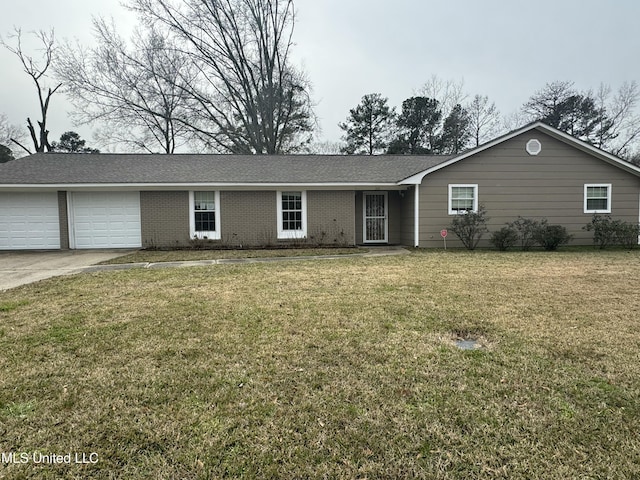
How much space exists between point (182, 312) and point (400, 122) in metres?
28.9

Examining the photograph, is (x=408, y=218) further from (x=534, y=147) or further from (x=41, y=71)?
(x=41, y=71)

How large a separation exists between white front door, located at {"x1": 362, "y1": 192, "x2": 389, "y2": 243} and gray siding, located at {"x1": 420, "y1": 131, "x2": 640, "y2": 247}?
212 centimetres

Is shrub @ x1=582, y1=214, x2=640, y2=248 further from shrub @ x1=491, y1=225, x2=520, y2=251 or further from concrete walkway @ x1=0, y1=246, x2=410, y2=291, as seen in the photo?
concrete walkway @ x1=0, y1=246, x2=410, y2=291

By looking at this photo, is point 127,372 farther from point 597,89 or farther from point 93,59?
point 597,89

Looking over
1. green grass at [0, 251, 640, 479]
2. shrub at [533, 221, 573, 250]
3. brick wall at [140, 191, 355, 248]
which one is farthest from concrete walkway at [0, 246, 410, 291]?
shrub at [533, 221, 573, 250]

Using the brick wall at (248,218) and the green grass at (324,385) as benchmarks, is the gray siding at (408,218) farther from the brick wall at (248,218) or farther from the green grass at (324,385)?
the green grass at (324,385)

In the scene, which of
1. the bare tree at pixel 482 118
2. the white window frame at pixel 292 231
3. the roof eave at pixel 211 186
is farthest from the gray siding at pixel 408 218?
the bare tree at pixel 482 118

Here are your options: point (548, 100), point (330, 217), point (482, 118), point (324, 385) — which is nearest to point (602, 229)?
point (330, 217)

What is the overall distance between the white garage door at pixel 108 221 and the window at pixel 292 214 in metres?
5.14

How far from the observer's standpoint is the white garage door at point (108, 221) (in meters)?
12.8

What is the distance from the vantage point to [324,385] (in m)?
2.76

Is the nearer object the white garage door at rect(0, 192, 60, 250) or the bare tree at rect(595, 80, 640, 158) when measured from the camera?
the white garage door at rect(0, 192, 60, 250)

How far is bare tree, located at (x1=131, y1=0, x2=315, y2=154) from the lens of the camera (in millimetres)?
24719

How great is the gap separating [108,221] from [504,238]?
546 inches
